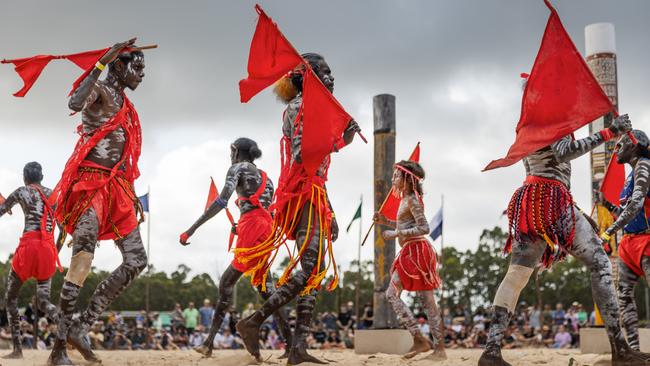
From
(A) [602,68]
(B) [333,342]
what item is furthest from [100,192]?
(B) [333,342]

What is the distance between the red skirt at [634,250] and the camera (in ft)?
22.2

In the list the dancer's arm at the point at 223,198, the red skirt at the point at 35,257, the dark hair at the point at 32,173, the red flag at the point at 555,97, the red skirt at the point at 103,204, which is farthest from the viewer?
the dark hair at the point at 32,173

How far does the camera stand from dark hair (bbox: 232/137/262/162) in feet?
25.4

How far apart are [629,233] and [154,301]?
63.5 meters

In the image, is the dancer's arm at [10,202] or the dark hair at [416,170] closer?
the dark hair at [416,170]

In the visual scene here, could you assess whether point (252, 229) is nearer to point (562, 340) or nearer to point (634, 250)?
point (634, 250)

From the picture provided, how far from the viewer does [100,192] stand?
5.85 m

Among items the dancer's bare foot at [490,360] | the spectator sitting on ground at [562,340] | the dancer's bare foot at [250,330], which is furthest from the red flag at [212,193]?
the spectator sitting on ground at [562,340]

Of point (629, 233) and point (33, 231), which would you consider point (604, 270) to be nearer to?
point (629, 233)

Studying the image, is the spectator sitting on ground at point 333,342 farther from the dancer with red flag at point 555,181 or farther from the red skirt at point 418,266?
the dancer with red flag at point 555,181

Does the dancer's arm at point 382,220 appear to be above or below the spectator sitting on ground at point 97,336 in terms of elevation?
above

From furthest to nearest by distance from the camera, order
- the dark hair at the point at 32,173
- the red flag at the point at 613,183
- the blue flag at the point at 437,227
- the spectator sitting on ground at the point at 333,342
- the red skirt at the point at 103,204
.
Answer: the spectator sitting on ground at the point at 333,342, the blue flag at the point at 437,227, the dark hair at the point at 32,173, the red flag at the point at 613,183, the red skirt at the point at 103,204

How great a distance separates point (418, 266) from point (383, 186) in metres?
2.17

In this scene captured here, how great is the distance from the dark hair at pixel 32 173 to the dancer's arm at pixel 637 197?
5704mm
